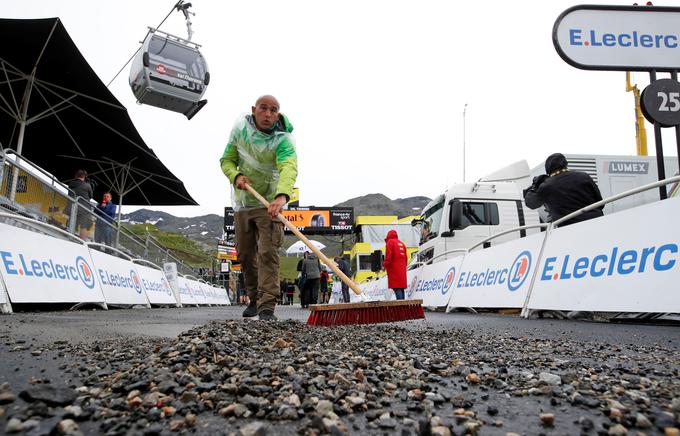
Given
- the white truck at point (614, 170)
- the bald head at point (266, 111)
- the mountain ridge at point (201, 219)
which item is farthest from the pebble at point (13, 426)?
the mountain ridge at point (201, 219)

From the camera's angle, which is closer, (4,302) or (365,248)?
(4,302)

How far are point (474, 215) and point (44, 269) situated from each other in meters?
8.22

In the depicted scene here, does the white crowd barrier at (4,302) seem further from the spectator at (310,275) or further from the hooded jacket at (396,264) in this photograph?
the spectator at (310,275)

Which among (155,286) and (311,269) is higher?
(311,269)

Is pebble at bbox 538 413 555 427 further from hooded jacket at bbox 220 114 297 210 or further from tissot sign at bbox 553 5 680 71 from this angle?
tissot sign at bbox 553 5 680 71

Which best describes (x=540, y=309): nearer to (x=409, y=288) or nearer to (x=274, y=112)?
(x=274, y=112)

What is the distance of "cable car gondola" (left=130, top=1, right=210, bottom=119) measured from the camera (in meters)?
11.9

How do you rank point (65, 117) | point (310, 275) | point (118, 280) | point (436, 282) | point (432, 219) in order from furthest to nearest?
point (310, 275) < point (65, 117) < point (432, 219) < point (436, 282) < point (118, 280)

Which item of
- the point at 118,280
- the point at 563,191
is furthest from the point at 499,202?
the point at 118,280

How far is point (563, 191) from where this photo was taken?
18.1 feet

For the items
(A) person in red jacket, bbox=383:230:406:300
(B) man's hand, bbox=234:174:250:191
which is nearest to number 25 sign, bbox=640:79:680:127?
(B) man's hand, bbox=234:174:250:191

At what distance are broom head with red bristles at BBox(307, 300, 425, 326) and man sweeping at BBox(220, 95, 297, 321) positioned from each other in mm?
581

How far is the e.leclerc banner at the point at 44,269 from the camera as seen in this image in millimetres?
4945

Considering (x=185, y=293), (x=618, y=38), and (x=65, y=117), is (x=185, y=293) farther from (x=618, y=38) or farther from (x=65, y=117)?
(x=618, y=38)
